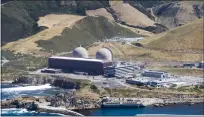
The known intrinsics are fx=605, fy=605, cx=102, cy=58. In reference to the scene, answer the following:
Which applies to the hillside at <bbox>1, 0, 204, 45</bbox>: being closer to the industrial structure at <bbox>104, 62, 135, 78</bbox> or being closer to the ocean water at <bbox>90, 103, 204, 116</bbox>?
the industrial structure at <bbox>104, 62, 135, 78</bbox>

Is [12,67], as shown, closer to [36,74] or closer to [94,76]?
[36,74]

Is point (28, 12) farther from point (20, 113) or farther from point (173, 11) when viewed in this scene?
point (20, 113)

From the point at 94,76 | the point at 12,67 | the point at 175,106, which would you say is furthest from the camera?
the point at 12,67

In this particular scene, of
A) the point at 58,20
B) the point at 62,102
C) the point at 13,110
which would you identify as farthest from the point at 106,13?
the point at 13,110

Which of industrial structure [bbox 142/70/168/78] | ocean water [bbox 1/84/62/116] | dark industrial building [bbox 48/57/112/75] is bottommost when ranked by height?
ocean water [bbox 1/84/62/116]

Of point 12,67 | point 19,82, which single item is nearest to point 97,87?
point 19,82

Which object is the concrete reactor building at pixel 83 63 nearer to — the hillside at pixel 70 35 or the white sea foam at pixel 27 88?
the white sea foam at pixel 27 88

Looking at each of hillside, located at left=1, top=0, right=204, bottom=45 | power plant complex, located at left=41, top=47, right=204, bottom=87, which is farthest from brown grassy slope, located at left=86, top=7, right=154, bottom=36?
power plant complex, located at left=41, top=47, right=204, bottom=87

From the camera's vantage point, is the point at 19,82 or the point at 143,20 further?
the point at 143,20
